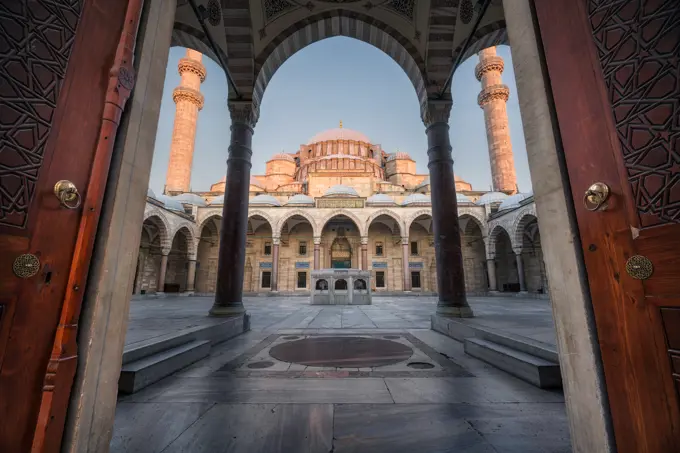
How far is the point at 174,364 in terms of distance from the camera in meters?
2.49

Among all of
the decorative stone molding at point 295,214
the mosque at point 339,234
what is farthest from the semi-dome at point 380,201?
the decorative stone molding at point 295,214

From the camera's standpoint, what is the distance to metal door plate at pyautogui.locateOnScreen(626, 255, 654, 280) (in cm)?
91

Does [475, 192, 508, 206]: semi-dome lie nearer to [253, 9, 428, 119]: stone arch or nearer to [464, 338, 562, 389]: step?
[253, 9, 428, 119]: stone arch

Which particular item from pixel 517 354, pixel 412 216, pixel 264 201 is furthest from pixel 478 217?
pixel 517 354

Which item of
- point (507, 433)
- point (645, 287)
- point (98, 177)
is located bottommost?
point (507, 433)

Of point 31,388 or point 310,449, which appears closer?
point 31,388

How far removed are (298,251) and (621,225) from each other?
23.1 meters

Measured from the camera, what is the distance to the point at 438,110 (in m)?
5.43

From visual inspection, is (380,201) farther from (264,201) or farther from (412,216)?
(264,201)

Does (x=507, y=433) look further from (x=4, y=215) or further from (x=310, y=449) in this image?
(x=4, y=215)

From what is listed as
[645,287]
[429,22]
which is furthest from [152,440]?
[429,22]

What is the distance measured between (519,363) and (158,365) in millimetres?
3009

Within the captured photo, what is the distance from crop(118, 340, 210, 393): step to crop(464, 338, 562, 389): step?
9.78 ft

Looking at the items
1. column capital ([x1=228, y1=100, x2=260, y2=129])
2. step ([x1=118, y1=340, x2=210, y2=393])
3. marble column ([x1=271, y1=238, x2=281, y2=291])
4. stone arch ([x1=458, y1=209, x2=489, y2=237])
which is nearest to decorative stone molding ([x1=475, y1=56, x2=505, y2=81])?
stone arch ([x1=458, y1=209, x2=489, y2=237])
